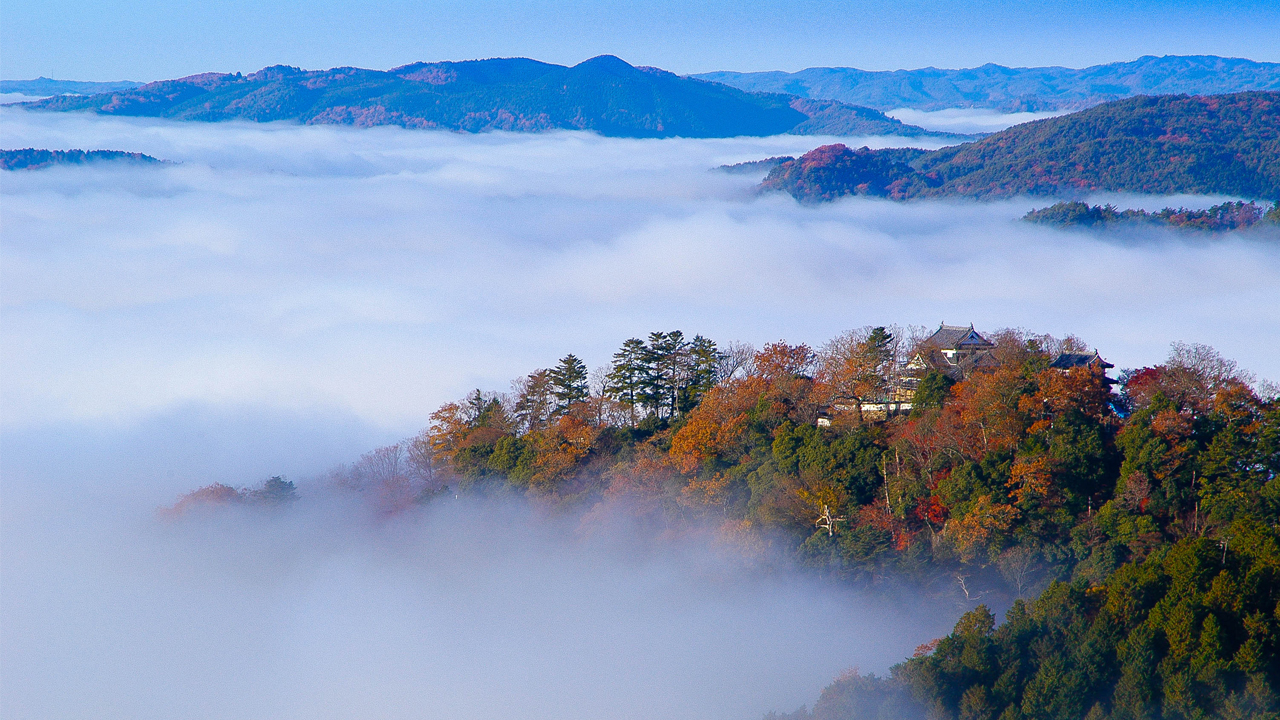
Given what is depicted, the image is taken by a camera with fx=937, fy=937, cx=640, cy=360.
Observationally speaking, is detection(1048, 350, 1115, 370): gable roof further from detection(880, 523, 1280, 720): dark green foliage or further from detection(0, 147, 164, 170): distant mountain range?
detection(0, 147, 164, 170): distant mountain range

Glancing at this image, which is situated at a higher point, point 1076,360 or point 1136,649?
point 1076,360

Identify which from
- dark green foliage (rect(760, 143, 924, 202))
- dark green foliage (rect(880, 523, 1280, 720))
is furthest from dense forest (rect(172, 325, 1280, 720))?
dark green foliage (rect(760, 143, 924, 202))

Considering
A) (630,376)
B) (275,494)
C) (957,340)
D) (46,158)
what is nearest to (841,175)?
(46,158)

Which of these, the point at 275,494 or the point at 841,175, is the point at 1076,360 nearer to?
the point at 275,494

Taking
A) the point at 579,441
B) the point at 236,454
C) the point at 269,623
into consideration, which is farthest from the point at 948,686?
the point at 236,454

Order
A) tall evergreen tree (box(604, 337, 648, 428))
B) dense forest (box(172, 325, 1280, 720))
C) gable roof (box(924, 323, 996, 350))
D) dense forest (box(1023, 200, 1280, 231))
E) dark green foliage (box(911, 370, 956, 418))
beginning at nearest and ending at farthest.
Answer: dense forest (box(172, 325, 1280, 720))
dark green foliage (box(911, 370, 956, 418))
gable roof (box(924, 323, 996, 350))
tall evergreen tree (box(604, 337, 648, 428))
dense forest (box(1023, 200, 1280, 231))

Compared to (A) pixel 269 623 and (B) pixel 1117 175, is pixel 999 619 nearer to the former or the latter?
(A) pixel 269 623

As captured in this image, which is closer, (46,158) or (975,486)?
(975,486)
